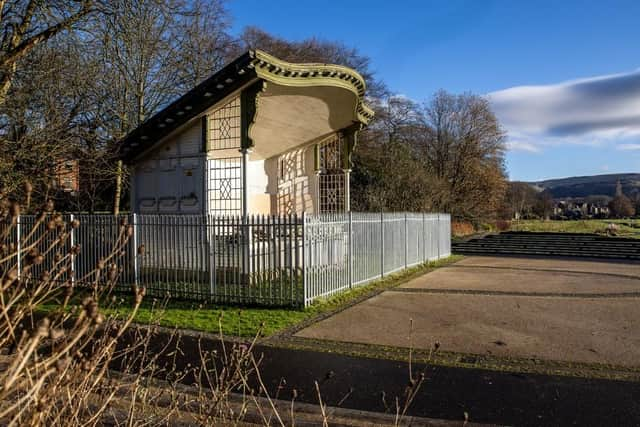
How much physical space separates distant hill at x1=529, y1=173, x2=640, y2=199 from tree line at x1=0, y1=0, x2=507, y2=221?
90561 millimetres

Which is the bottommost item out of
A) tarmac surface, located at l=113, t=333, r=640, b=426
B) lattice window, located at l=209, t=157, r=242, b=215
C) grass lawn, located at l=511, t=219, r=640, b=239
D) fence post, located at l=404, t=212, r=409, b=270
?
tarmac surface, located at l=113, t=333, r=640, b=426

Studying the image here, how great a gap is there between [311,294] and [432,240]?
9940 mm

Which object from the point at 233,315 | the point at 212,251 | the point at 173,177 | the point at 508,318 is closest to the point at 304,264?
the point at 233,315

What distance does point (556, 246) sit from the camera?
2605 centimetres

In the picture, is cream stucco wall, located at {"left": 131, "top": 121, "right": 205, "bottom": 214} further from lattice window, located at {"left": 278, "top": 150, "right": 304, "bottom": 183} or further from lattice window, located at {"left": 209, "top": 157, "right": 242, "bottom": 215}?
lattice window, located at {"left": 278, "top": 150, "right": 304, "bottom": 183}

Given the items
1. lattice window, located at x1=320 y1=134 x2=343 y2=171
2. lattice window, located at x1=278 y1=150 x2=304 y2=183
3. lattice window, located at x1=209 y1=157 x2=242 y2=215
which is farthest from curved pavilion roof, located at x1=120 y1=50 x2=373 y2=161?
lattice window, located at x1=278 y1=150 x2=304 y2=183

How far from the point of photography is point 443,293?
39.1 ft

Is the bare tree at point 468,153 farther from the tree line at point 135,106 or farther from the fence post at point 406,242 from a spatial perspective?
the fence post at point 406,242

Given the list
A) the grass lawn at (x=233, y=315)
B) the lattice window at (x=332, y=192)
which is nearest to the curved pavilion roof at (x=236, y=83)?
the lattice window at (x=332, y=192)

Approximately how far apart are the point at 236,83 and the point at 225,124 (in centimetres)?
170

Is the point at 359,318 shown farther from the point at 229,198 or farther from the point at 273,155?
the point at 273,155

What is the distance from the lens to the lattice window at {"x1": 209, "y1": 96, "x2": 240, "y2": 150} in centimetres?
1291

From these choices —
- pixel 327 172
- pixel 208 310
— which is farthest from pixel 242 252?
pixel 327 172

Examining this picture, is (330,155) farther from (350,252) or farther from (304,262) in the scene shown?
(304,262)
